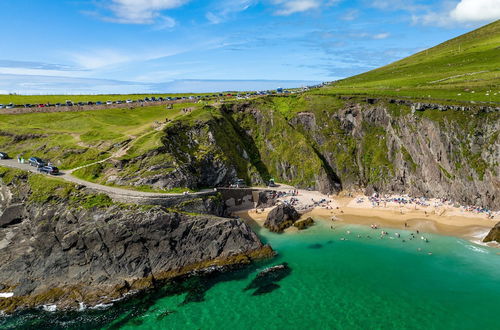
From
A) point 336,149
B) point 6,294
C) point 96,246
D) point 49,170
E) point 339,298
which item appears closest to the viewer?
point 339,298

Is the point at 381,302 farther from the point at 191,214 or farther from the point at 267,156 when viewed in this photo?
the point at 267,156

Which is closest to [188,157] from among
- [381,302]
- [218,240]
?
[218,240]

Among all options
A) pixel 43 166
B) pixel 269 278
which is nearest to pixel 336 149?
pixel 269 278

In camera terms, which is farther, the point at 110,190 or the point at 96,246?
the point at 110,190

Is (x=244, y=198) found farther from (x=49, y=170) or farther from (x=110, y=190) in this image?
(x=49, y=170)

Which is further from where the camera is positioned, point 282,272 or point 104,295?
point 282,272

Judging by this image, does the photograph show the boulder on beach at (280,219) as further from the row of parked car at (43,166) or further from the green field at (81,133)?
the row of parked car at (43,166)
